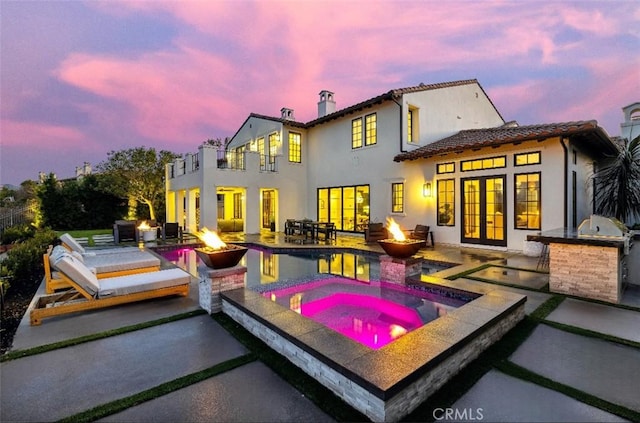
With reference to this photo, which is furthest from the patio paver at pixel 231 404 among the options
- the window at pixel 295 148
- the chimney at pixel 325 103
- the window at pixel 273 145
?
the chimney at pixel 325 103

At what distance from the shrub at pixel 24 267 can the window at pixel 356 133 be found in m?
11.9

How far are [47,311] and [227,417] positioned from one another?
3769 millimetres

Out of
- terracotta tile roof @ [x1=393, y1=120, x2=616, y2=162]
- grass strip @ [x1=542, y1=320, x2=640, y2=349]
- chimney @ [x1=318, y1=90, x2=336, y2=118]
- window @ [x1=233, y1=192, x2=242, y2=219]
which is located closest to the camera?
grass strip @ [x1=542, y1=320, x2=640, y2=349]

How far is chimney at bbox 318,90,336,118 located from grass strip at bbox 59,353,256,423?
51.6 feet

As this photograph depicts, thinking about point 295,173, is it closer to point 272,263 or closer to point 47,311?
point 272,263

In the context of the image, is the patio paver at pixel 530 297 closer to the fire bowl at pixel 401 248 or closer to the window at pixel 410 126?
the fire bowl at pixel 401 248

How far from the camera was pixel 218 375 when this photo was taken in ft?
9.85

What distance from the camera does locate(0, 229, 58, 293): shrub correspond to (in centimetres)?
621

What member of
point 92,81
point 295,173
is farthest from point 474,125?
point 92,81

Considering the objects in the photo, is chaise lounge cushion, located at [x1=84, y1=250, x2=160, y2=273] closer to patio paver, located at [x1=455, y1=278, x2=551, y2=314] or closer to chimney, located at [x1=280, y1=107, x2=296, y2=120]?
patio paver, located at [x1=455, y1=278, x2=551, y2=314]

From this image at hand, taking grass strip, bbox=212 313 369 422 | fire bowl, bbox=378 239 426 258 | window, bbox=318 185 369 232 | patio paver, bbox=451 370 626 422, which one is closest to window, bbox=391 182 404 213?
window, bbox=318 185 369 232

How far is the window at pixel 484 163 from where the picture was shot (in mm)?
9969

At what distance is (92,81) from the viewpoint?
1580cm

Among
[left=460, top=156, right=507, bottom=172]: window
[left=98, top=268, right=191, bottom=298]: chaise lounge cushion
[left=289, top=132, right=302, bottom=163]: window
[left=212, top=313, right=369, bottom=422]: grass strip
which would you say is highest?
[left=289, top=132, right=302, bottom=163]: window
